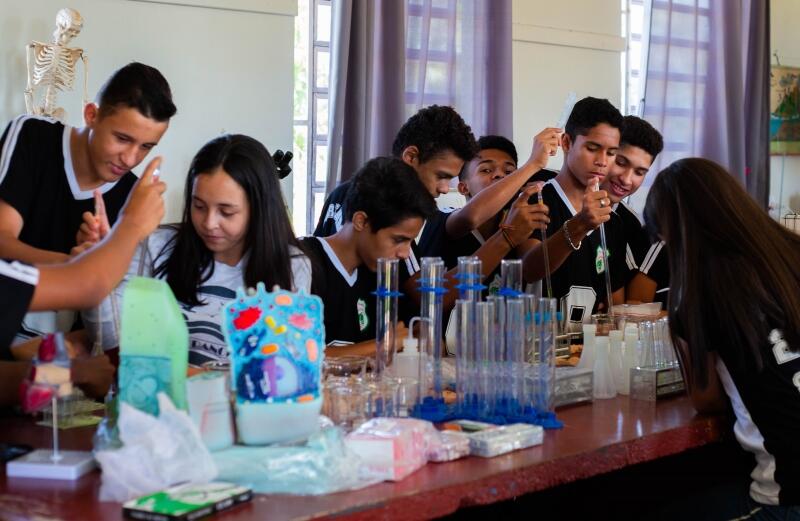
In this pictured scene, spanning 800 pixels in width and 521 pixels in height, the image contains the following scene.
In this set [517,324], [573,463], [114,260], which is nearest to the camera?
[114,260]

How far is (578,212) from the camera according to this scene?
319 centimetres

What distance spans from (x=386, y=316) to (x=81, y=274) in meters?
0.69

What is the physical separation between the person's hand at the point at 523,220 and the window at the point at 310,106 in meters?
1.88

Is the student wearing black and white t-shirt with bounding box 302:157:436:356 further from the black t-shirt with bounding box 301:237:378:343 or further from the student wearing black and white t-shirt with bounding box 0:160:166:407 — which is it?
the student wearing black and white t-shirt with bounding box 0:160:166:407

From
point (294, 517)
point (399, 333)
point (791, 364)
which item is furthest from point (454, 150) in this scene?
point (294, 517)

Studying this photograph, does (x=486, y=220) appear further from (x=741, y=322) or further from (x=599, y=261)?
(x=741, y=322)

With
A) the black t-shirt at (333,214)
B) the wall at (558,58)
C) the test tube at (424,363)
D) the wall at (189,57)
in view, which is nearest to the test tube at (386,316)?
the test tube at (424,363)

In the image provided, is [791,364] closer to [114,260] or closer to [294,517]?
[294,517]

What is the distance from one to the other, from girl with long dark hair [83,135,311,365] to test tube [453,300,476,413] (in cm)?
47

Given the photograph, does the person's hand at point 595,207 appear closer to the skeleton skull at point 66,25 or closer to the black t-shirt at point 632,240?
the black t-shirt at point 632,240

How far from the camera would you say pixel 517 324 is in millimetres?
1990

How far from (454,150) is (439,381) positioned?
1231 millimetres

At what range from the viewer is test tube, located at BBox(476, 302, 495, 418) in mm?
1962

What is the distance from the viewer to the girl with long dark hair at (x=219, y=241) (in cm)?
220
